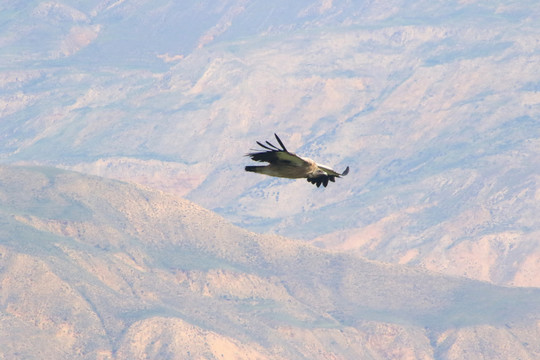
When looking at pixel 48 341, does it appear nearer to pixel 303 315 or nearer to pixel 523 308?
pixel 303 315

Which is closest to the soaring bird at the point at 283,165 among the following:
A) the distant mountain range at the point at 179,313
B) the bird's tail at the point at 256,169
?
the bird's tail at the point at 256,169

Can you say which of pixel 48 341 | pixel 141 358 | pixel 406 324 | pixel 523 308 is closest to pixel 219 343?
pixel 141 358

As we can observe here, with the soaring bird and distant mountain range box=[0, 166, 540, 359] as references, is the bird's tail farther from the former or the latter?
distant mountain range box=[0, 166, 540, 359]

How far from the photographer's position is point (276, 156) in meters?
36.8

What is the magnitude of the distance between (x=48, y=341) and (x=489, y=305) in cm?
6736

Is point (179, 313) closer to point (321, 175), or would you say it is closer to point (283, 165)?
point (321, 175)

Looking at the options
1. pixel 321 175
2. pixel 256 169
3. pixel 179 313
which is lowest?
pixel 179 313

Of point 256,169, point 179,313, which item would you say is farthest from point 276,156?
point 179,313

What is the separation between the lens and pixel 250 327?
179375 mm

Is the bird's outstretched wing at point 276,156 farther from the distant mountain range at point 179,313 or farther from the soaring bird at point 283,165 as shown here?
the distant mountain range at point 179,313

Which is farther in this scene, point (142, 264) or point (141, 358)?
point (142, 264)

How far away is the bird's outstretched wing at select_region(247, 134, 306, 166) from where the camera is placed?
3656 cm

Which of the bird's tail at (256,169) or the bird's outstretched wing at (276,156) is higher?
the bird's outstretched wing at (276,156)

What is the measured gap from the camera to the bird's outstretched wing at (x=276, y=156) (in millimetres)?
36562
